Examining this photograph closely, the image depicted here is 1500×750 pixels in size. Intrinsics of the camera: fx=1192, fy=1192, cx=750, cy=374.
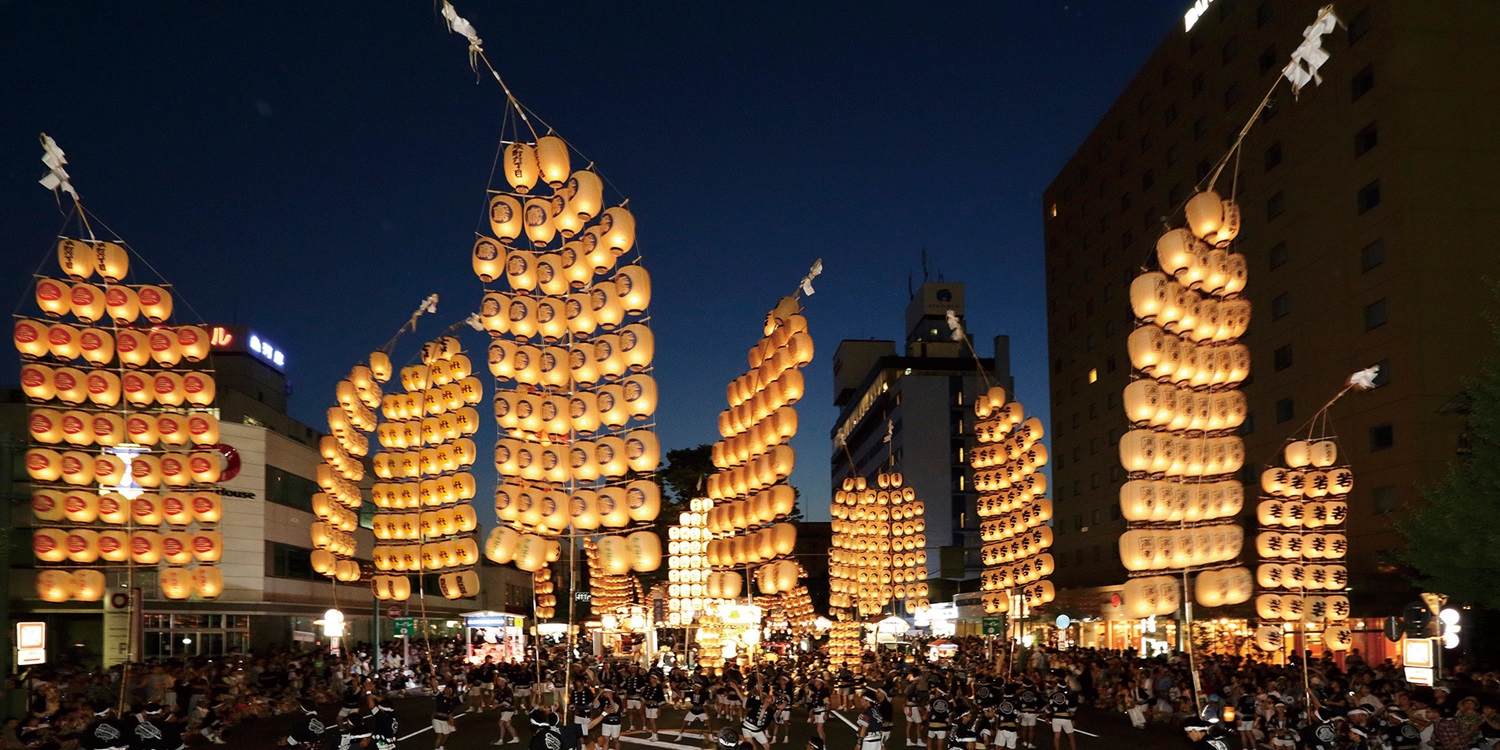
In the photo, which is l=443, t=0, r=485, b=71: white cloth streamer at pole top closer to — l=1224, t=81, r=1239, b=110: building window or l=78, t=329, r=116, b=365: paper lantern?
l=78, t=329, r=116, b=365: paper lantern

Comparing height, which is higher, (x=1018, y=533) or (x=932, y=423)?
(x=932, y=423)

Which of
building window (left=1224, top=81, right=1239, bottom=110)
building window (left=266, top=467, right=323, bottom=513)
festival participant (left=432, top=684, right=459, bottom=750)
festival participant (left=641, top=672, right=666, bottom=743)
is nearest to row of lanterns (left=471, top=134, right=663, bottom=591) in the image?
festival participant (left=432, top=684, right=459, bottom=750)

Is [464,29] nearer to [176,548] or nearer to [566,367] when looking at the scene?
[566,367]

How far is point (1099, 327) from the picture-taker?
188 feet

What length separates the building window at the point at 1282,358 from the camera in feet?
126

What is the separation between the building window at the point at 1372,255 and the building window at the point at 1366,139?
112 inches

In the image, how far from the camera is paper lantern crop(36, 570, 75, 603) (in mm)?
26125

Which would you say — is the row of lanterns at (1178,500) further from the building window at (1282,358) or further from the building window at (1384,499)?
the building window at (1282,358)

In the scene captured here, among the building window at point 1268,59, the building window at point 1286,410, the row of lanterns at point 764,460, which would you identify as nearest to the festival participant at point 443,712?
the row of lanterns at point 764,460

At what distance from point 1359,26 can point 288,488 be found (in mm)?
38493

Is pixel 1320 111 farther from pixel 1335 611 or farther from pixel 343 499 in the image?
pixel 343 499

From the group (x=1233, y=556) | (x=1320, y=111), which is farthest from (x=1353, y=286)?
(x=1233, y=556)

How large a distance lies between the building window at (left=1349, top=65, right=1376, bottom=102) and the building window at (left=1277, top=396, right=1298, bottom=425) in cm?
950

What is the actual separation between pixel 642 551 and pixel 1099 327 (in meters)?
40.5
